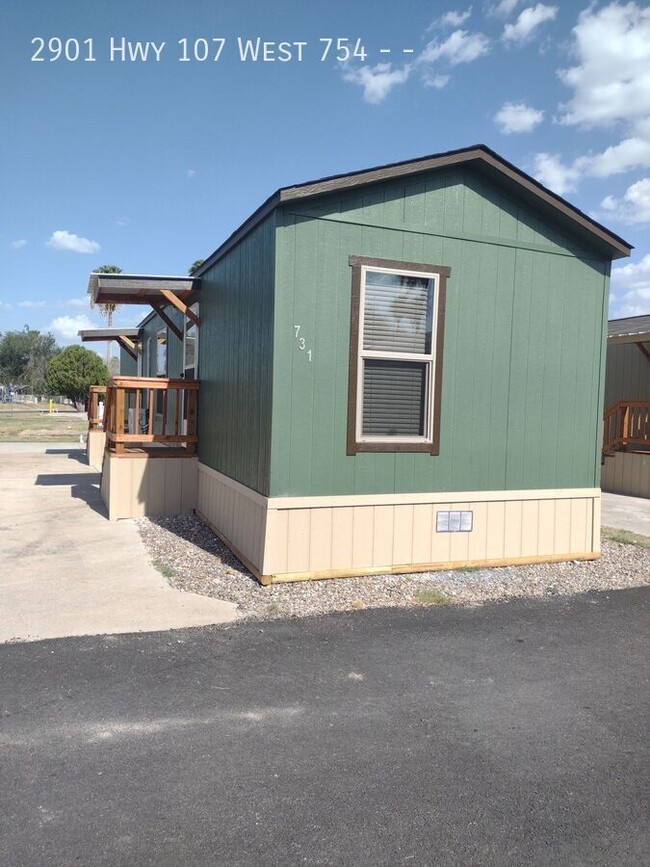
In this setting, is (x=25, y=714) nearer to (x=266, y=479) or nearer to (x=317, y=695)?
(x=317, y=695)

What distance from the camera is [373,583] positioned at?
5.55 metres

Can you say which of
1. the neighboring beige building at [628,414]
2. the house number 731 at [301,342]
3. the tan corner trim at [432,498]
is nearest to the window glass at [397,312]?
the house number 731 at [301,342]

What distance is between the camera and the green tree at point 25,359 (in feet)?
248

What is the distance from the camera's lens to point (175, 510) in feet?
27.3

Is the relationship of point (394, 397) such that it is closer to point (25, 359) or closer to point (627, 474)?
point (627, 474)

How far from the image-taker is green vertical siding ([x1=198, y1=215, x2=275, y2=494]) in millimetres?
5566

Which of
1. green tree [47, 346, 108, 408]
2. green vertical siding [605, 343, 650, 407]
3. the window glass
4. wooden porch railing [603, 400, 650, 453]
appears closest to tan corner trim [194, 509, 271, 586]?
the window glass

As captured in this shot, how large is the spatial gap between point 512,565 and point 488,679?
8.48 feet

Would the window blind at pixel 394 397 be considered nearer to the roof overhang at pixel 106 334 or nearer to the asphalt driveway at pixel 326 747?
the asphalt driveway at pixel 326 747

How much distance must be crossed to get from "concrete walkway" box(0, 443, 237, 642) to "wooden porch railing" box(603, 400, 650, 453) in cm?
911

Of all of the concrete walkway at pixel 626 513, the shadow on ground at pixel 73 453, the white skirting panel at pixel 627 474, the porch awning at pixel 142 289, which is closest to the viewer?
the porch awning at pixel 142 289

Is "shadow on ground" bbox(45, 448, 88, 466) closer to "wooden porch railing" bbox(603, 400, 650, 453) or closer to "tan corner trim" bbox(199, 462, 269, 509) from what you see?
"tan corner trim" bbox(199, 462, 269, 509)

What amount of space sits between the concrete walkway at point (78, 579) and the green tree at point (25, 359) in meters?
72.5

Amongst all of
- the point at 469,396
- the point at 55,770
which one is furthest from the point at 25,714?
the point at 469,396
